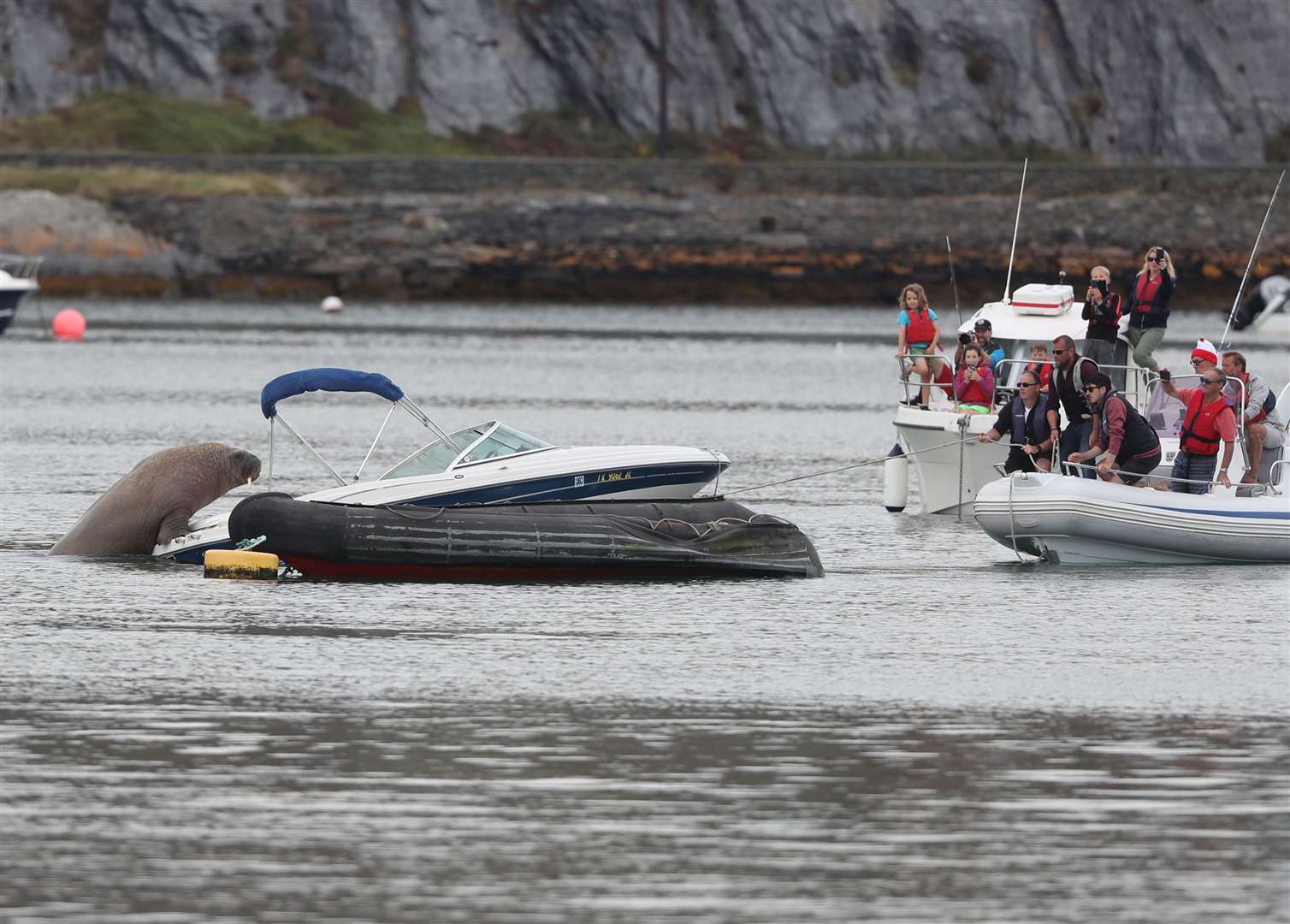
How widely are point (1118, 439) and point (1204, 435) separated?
2.49 feet

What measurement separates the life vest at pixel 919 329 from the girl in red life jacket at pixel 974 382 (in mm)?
1129

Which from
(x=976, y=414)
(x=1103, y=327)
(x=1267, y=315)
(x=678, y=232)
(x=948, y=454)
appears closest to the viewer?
(x=1103, y=327)

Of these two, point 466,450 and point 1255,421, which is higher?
point 1255,421

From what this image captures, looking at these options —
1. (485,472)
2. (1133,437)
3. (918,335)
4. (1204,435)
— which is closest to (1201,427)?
(1204,435)

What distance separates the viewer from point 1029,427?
22.0m

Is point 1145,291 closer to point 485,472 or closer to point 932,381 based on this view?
point 932,381

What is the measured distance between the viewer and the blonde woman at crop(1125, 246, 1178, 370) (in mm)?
23688

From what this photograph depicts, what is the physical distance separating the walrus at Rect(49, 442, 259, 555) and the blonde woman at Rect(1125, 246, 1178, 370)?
31.5 ft

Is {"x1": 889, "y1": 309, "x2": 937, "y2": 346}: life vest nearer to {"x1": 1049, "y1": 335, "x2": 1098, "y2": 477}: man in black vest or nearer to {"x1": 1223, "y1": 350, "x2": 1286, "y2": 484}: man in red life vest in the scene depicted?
{"x1": 1049, "y1": 335, "x2": 1098, "y2": 477}: man in black vest

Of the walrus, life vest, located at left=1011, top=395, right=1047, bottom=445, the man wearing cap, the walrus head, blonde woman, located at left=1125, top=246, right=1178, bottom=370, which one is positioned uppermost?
blonde woman, located at left=1125, top=246, right=1178, bottom=370

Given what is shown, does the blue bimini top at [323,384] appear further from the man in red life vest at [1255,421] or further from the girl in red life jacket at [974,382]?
the man in red life vest at [1255,421]

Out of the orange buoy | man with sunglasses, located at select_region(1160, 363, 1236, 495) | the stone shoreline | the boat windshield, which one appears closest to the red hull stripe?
the boat windshield

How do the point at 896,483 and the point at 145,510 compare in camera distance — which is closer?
the point at 145,510

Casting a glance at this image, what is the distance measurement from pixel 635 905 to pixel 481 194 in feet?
231
